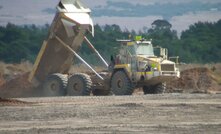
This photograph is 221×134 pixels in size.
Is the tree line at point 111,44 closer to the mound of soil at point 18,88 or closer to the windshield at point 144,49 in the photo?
the mound of soil at point 18,88

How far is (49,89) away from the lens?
138ft

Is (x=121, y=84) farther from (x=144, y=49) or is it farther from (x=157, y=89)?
(x=157, y=89)

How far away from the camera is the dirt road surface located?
22.8 meters

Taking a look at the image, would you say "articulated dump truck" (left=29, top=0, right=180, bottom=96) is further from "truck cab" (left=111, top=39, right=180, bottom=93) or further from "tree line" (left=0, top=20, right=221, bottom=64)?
"tree line" (left=0, top=20, right=221, bottom=64)

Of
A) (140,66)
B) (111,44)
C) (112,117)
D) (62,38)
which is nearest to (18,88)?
(62,38)

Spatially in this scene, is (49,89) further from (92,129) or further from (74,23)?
(92,129)

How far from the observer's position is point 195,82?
48.1 m

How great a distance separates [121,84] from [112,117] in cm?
1456

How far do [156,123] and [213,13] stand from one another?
132m

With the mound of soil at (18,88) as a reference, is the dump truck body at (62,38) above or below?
above

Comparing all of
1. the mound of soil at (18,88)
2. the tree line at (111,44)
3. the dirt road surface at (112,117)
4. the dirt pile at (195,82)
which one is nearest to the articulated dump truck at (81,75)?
the mound of soil at (18,88)

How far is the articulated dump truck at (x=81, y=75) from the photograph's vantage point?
40312mm

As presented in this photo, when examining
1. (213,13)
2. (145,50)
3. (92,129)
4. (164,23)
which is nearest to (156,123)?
(92,129)

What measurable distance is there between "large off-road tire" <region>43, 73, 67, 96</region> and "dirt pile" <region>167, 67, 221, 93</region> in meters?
6.13
